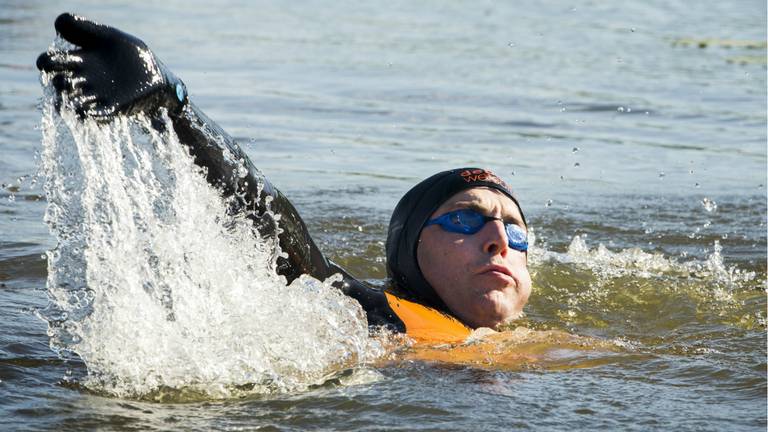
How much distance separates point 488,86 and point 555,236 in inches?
219

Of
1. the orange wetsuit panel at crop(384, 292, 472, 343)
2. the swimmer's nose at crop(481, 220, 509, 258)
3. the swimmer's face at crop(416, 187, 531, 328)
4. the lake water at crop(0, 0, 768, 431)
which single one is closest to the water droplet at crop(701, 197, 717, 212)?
the lake water at crop(0, 0, 768, 431)

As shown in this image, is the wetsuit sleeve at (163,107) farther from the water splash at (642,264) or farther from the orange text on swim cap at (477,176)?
the water splash at (642,264)

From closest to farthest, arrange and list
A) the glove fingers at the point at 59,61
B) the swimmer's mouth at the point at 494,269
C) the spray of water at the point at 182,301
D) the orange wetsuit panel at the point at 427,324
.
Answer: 1. the glove fingers at the point at 59,61
2. the spray of water at the point at 182,301
3. the orange wetsuit panel at the point at 427,324
4. the swimmer's mouth at the point at 494,269

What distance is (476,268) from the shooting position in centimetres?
564

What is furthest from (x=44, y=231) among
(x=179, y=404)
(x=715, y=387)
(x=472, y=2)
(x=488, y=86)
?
(x=472, y=2)

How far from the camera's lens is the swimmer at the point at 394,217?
15.0 ft

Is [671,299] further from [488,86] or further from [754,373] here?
[488,86]

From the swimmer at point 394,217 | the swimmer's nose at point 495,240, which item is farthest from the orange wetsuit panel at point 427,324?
the swimmer's nose at point 495,240

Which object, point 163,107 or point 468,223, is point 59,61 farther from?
point 468,223

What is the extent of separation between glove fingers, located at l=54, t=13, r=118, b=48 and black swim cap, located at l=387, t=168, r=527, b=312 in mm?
1867

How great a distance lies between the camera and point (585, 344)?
5648 mm

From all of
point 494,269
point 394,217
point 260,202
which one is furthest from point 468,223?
point 260,202

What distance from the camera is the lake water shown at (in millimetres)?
4664

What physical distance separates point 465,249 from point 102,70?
1.95 meters
